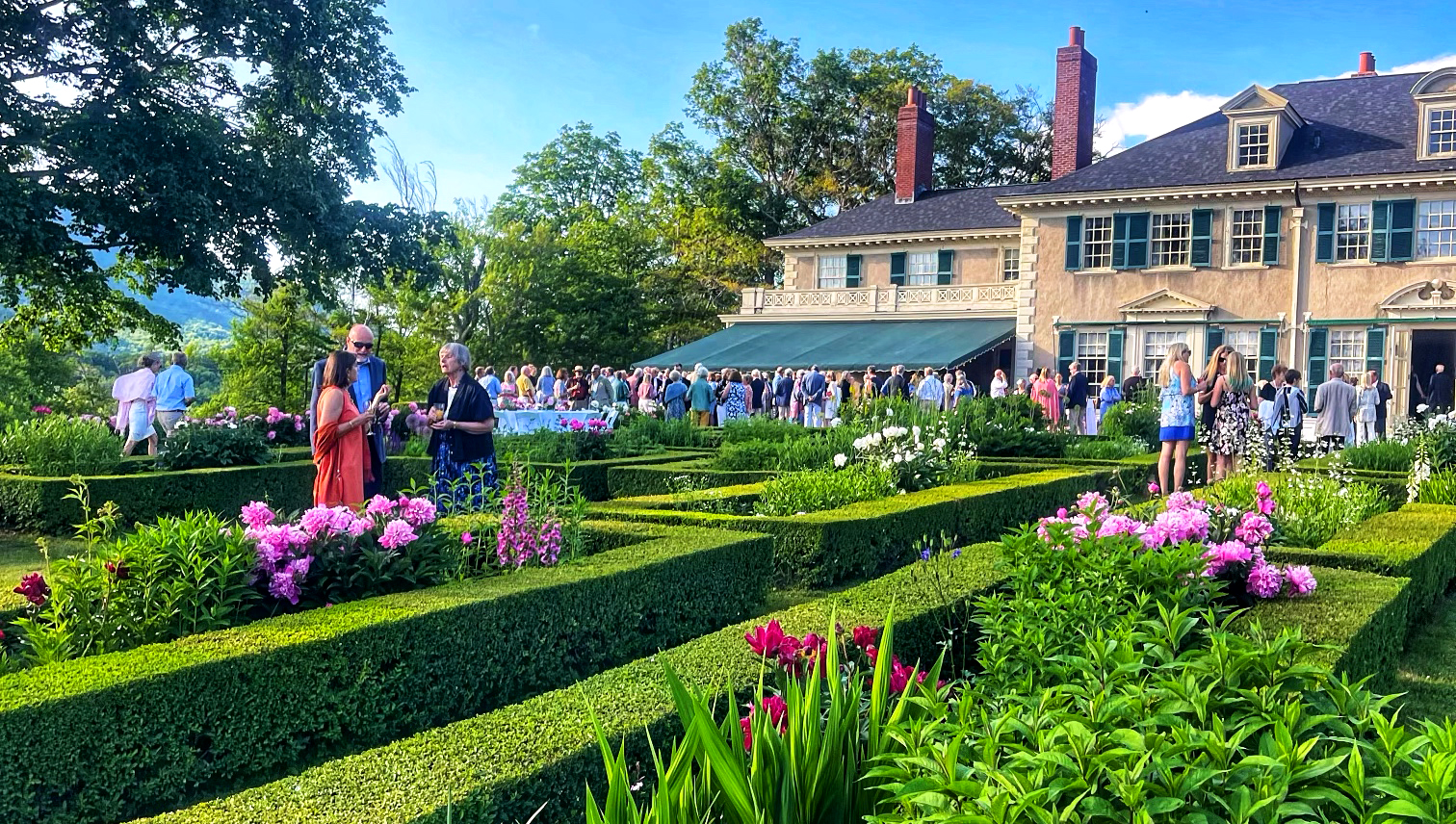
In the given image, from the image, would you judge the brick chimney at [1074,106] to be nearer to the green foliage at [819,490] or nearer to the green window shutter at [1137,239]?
the green window shutter at [1137,239]

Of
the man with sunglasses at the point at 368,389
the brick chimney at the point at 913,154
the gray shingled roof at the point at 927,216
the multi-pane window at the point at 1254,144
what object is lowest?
the man with sunglasses at the point at 368,389

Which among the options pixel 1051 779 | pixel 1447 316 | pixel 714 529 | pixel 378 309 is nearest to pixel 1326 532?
pixel 714 529

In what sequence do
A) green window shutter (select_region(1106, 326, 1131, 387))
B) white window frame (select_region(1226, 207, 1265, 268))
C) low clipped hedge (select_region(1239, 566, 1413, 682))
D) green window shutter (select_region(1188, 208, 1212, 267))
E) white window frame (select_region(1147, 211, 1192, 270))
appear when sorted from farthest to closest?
green window shutter (select_region(1106, 326, 1131, 387)), white window frame (select_region(1147, 211, 1192, 270)), green window shutter (select_region(1188, 208, 1212, 267)), white window frame (select_region(1226, 207, 1265, 268)), low clipped hedge (select_region(1239, 566, 1413, 682))

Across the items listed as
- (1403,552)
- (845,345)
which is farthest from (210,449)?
(845,345)

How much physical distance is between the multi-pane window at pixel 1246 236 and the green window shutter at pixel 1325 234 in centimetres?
116

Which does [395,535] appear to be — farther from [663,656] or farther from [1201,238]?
[1201,238]

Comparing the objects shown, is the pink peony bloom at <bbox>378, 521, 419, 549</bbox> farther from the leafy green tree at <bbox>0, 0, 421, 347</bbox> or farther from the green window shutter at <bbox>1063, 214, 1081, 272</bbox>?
the green window shutter at <bbox>1063, 214, 1081, 272</bbox>

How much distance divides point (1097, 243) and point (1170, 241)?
5.75ft

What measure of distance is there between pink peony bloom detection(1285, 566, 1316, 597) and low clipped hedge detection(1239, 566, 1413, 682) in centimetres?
4

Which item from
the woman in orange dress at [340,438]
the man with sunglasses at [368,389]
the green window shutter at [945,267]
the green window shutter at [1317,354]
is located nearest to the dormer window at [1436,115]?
the green window shutter at [1317,354]

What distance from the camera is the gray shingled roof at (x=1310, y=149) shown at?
2545cm

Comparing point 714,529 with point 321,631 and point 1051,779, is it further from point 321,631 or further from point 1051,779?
point 1051,779

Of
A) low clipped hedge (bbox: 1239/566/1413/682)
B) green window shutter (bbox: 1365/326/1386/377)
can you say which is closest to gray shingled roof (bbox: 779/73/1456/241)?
green window shutter (bbox: 1365/326/1386/377)

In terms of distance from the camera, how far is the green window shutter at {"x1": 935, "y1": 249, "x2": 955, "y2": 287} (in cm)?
3228
